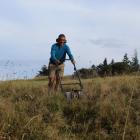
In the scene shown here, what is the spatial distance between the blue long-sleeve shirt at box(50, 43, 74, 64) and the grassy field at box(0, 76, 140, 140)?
123 cm

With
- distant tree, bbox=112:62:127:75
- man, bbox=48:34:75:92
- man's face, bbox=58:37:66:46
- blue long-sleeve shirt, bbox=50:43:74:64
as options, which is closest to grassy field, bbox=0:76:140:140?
man, bbox=48:34:75:92

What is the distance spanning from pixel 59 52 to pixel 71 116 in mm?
3002

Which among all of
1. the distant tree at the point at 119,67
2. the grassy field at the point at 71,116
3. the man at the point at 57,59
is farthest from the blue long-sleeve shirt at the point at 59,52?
the distant tree at the point at 119,67

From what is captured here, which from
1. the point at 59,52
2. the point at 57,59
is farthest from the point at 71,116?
the point at 59,52

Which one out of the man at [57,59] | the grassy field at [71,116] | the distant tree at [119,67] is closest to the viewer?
the grassy field at [71,116]

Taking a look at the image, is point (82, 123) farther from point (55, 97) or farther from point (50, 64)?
point (50, 64)

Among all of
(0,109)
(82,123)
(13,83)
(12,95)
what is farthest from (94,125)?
(13,83)

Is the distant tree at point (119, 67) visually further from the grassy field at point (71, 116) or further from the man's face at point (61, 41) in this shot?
the grassy field at point (71, 116)

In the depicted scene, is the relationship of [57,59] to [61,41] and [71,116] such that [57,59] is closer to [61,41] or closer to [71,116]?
[61,41]

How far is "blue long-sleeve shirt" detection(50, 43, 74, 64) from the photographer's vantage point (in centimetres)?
1457

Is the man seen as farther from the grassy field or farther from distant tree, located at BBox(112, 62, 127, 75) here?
distant tree, located at BBox(112, 62, 127, 75)

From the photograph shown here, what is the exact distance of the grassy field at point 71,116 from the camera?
10680 mm

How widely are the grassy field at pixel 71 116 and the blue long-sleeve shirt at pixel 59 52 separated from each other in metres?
1.23

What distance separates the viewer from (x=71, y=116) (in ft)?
39.7
